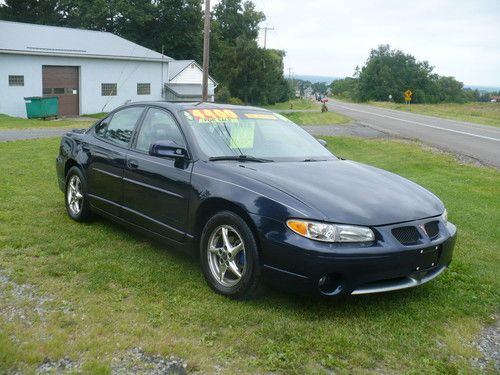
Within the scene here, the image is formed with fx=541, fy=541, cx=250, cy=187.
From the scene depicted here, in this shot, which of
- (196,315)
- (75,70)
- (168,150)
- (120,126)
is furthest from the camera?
(75,70)

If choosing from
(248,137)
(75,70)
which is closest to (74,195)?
(248,137)

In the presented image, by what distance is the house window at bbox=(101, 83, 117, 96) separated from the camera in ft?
114

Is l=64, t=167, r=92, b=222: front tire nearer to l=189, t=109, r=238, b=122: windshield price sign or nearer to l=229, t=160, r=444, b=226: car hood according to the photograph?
l=189, t=109, r=238, b=122: windshield price sign

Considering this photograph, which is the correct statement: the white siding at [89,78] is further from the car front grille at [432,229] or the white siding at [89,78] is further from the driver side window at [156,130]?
A: the car front grille at [432,229]

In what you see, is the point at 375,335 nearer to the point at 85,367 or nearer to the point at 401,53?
the point at 85,367

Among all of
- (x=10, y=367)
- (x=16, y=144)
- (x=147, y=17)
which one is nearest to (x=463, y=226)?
(x=10, y=367)

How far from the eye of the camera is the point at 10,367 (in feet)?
9.81

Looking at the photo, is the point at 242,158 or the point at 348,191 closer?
the point at 348,191

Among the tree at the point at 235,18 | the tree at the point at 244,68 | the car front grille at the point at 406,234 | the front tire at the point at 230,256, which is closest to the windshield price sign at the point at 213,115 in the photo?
the front tire at the point at 230,256

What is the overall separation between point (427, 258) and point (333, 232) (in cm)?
79

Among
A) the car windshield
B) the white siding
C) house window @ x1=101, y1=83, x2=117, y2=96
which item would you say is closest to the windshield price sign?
the car windshield

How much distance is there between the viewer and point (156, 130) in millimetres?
5203

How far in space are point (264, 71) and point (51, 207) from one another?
54768 millimetres

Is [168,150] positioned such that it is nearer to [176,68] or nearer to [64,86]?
[64,86]
